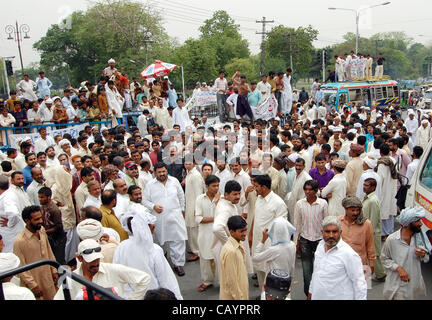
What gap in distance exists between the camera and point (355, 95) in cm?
2011

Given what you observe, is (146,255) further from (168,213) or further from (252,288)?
(168,213)

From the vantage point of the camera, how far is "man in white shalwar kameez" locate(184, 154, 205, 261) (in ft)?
22.3

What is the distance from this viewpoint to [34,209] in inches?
174

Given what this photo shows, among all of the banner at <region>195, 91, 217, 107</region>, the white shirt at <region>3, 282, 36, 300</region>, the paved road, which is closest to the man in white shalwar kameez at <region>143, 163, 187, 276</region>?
the paved road

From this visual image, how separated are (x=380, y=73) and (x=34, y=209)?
2157cm

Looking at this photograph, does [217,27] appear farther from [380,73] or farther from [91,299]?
[91,299]

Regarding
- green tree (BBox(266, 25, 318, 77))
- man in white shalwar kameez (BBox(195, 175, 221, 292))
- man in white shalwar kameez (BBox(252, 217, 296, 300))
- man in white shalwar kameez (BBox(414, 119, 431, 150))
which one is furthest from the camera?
green tree (BBox(266, 25, 318, 77))

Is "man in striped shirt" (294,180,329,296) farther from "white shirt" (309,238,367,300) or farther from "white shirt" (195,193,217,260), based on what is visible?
"white shirt" (309,238,367,300)

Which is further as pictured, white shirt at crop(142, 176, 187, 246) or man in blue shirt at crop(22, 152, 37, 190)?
man in blue shirt at crop(22, 152, 37, 190)

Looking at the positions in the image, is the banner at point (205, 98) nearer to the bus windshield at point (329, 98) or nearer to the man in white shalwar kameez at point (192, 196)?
the bus windshield at point (329, 98)

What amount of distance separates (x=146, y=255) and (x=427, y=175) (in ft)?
14.4

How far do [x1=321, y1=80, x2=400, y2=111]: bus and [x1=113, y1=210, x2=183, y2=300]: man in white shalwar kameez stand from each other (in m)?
16.9

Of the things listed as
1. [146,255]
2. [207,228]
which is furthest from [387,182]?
[146,255]

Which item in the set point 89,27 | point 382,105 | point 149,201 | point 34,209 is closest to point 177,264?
point 149,201
